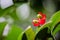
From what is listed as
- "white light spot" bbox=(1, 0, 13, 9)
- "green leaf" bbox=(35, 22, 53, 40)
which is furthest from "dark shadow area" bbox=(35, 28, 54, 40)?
"white light spot" bbox=(1, 0, 13, 9)

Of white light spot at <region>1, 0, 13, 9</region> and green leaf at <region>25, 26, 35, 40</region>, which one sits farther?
white light spot at <region>1, 0, 13, 9</region>

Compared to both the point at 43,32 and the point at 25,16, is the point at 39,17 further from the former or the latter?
the point at 25,16

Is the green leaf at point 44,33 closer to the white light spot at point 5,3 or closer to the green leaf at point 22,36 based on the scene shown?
the green leaf at point 22,36

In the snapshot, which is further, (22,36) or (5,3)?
(5,3)

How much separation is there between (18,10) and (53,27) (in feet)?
1.59

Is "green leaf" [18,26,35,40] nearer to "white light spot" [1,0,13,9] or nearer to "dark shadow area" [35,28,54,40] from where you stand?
"dark shadow area" [35,28,54,40]

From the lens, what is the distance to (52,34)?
1.95ft

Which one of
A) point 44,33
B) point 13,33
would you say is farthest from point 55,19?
point 13,33

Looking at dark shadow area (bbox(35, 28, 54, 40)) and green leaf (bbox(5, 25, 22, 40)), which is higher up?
dark shadow area (bbox(35, 28, 54, 40))

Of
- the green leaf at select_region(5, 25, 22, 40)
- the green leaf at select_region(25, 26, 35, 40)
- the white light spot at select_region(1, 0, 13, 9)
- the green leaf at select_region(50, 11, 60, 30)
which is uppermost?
the green leaf at select_region(50, 11, 60, 30)

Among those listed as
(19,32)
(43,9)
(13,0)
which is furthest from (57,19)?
(43,9)

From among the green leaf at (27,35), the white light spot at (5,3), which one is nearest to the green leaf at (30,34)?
the green leaf at (27,35)

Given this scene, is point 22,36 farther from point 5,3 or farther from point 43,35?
point 5,3

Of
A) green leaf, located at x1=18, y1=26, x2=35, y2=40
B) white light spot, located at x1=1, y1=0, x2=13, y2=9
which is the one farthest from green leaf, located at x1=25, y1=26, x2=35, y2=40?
white light spot, located at x1=1, y1=0, x2=13, y2=9
